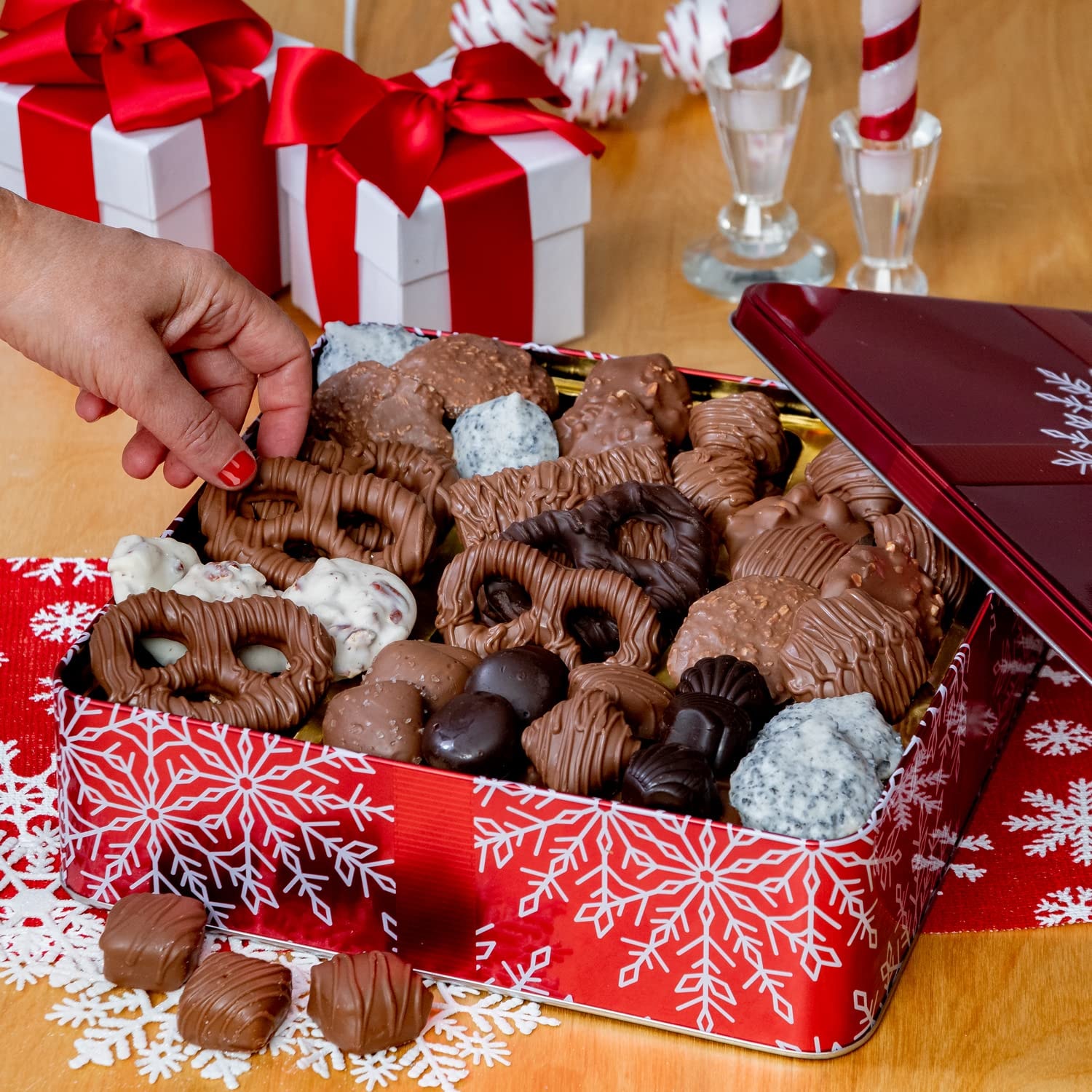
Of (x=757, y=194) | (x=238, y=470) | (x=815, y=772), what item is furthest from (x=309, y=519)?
(x=757, y=194)

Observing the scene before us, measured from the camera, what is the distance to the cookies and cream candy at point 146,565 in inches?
46.9

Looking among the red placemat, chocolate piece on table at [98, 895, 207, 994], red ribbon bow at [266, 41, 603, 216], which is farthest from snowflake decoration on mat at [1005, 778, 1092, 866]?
red ribbon bow at [266, 41, 603, 216]

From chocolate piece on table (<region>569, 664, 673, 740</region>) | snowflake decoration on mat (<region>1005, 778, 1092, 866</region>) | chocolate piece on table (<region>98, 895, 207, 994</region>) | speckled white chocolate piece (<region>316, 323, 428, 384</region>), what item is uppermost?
chocolate piece on table (<region>569, 664, 673, 740</region>)

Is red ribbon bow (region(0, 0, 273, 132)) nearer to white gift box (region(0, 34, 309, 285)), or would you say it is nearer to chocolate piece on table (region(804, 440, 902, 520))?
white gift box (region(0, 34, 309, 285))

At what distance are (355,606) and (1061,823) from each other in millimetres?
578

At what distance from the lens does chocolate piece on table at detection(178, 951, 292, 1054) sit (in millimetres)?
994

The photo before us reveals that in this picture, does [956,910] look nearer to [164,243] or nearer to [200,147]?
[164,243]

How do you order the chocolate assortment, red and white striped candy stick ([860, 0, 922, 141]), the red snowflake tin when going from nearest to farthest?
the red snowflake tin
the chocolate assortment
red and white striped candy stick ([860, 0, 922, 141])

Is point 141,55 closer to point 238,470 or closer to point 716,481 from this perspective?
point 238,470

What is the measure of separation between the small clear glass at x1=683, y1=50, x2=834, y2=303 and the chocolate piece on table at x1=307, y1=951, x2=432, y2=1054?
1.14 m

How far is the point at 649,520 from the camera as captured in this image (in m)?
1.29

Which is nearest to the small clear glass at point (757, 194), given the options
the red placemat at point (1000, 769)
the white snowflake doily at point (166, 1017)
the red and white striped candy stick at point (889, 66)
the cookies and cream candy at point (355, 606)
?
the red and white striped candy stick at point (889, 66)

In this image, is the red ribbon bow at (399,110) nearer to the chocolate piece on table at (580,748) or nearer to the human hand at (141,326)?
the human hand at (141,326)

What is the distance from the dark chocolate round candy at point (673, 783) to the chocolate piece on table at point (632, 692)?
0.08m
